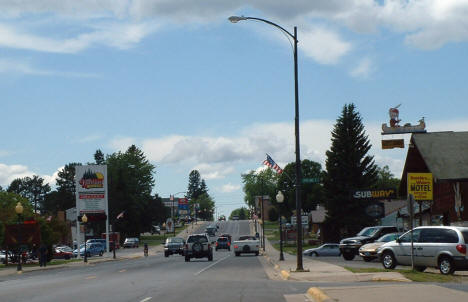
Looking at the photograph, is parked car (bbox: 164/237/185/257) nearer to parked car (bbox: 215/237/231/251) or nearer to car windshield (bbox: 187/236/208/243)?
car windshield (bbox: 187/236/208/243)

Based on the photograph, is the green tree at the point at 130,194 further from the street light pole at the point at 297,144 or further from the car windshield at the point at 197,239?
the street light pole at the point at 297,144

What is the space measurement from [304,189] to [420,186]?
10988cm

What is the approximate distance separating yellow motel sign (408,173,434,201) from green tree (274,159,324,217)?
343 ft

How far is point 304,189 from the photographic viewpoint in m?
135

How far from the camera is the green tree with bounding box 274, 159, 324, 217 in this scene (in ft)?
436

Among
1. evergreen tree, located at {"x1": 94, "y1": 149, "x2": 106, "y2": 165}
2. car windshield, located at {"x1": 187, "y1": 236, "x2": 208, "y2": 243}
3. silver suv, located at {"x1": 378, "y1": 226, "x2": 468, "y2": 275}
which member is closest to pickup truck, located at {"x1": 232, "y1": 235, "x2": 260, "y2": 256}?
car windshield, located at {"x1": 187, "y1": 236, "x2": 208, "y2": 243}

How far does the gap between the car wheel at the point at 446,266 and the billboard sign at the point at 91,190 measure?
56404mm

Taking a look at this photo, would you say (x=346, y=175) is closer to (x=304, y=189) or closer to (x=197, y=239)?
(x=197, y=239)

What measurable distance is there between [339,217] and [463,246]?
50820mm

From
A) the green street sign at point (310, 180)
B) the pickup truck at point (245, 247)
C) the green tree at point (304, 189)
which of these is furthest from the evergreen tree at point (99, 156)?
the green street sign at point (310, 180)

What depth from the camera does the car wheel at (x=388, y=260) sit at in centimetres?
2670

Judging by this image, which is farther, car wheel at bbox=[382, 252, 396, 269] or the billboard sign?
the billboard sign

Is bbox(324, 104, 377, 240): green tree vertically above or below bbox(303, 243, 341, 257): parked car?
above

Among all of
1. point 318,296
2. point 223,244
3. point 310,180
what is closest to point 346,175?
point 223,244
